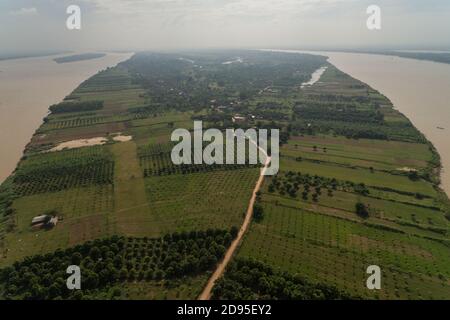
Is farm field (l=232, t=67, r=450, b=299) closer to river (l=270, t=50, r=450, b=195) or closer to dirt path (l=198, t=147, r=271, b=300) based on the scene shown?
dirt path (l=198, t=147, r=271, b=300)

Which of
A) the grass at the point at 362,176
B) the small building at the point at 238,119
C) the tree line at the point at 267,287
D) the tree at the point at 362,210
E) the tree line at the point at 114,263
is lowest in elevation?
the tree line at the point at 267,287

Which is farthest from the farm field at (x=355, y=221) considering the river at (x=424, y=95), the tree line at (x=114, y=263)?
the river at (x=424, y=95)

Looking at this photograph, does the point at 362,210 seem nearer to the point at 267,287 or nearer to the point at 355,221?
the point at 355,221

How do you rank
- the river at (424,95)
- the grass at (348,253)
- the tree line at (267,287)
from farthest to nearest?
the river at (424,95)
the grass at (348,253)
the tree line at (267,287)

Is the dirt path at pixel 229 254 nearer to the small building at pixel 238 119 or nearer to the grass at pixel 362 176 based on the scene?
the grass at pixel 362 176

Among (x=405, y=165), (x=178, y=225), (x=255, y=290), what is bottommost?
(x=255, y=290)

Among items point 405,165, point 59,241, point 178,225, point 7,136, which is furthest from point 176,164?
point 7,136

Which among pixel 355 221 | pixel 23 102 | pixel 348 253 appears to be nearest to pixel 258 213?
pixel 348 253

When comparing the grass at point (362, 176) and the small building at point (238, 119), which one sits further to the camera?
the small building at point (238, 119)
